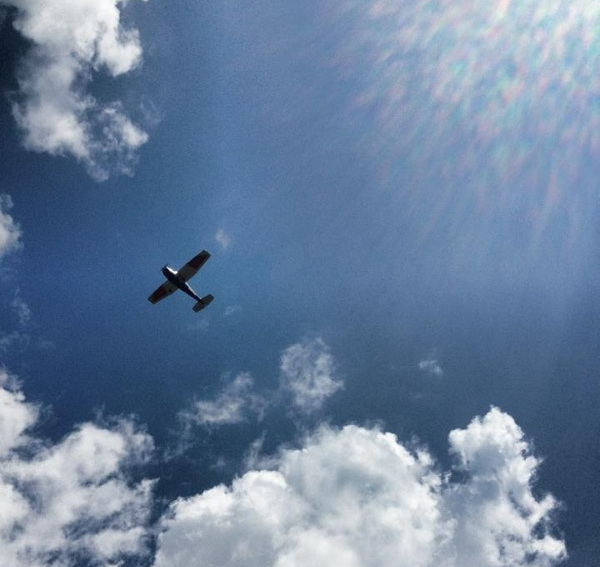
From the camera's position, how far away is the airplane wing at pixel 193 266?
60812mm

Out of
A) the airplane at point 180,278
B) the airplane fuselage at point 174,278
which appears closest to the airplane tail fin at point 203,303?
the airplane at point 180,278

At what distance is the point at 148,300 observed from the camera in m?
65.0

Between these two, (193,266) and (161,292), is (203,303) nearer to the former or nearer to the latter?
(161,292)

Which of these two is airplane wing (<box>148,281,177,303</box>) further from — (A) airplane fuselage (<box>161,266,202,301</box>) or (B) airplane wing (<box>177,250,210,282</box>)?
(B) airplane wing (<box>177,250,210,282</box>)

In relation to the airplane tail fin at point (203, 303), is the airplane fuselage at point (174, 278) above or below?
below

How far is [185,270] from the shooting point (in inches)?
2442

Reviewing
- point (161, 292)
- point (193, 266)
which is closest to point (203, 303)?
point (161, 292)

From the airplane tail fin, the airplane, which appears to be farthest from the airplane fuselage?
the airplane tail fin

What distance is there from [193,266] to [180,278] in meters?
3.05

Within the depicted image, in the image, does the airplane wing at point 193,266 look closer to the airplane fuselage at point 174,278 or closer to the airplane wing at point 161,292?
the airplane fuselage at point 174,278

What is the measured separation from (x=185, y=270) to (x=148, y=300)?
8.57 metres

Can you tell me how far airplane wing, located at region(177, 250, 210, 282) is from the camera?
60.8 metres

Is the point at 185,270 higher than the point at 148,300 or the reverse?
higher

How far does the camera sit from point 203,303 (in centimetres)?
7044
